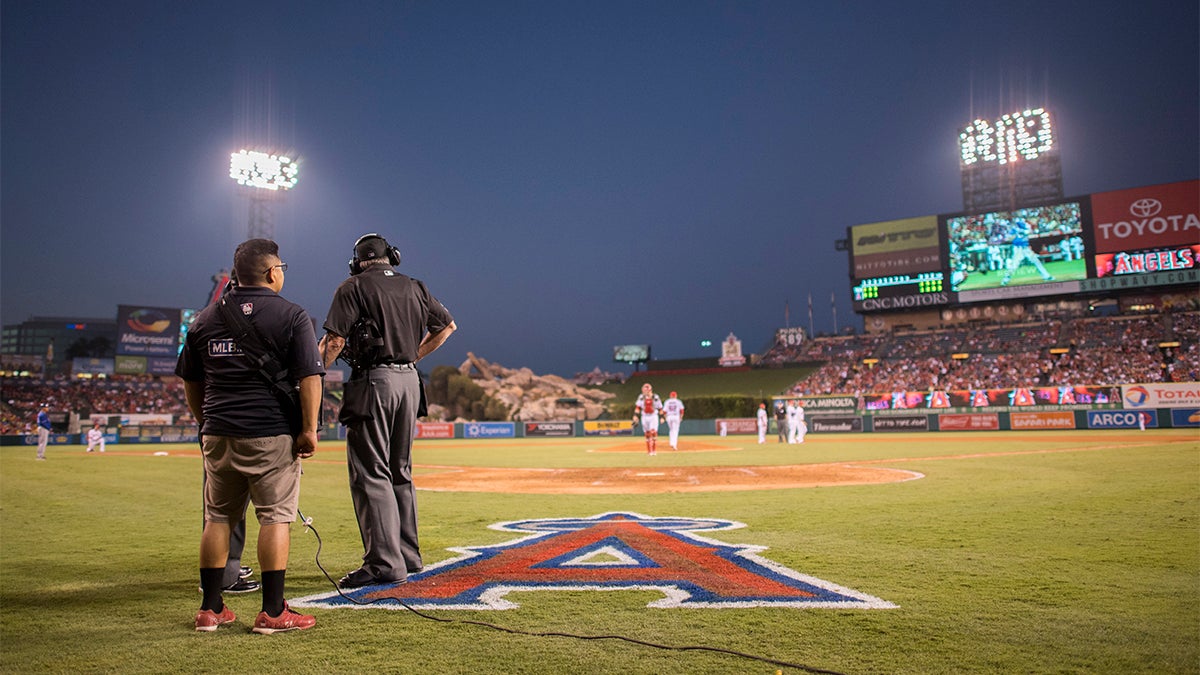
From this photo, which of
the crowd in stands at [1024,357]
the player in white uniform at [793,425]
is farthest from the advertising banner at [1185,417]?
the player in white uniform at [793,425]

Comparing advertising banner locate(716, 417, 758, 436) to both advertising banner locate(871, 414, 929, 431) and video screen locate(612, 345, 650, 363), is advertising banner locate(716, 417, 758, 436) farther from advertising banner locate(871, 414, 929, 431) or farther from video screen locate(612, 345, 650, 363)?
video screen locate(612, 345, 650, 363)

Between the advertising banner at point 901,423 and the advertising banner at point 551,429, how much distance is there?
62.8ft

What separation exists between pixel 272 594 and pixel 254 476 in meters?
0.58

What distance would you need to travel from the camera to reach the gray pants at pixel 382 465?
14.5ft

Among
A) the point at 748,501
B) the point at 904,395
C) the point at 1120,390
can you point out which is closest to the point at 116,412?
the point at 904,395

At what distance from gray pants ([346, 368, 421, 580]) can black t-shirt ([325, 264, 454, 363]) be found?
16 cm

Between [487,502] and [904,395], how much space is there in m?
37.9

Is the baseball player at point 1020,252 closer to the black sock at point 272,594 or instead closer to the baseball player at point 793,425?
the baseball player at point 793,425

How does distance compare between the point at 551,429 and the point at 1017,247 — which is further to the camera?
the point at 1017,247

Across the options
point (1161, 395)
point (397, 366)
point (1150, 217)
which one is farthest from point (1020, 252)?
point (397, 366)

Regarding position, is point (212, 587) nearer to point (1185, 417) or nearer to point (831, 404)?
point (1185, 417)

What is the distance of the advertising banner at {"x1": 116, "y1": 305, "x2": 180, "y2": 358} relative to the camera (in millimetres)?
59406

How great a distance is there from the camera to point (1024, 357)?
1916 inches

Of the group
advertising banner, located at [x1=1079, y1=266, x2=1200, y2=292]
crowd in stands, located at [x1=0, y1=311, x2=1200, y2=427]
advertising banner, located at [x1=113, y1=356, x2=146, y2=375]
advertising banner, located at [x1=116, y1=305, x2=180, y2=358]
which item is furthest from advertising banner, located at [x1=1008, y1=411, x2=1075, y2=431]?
advertising banner, located at [x1=113, y1=356, x2=146, y2=375]
